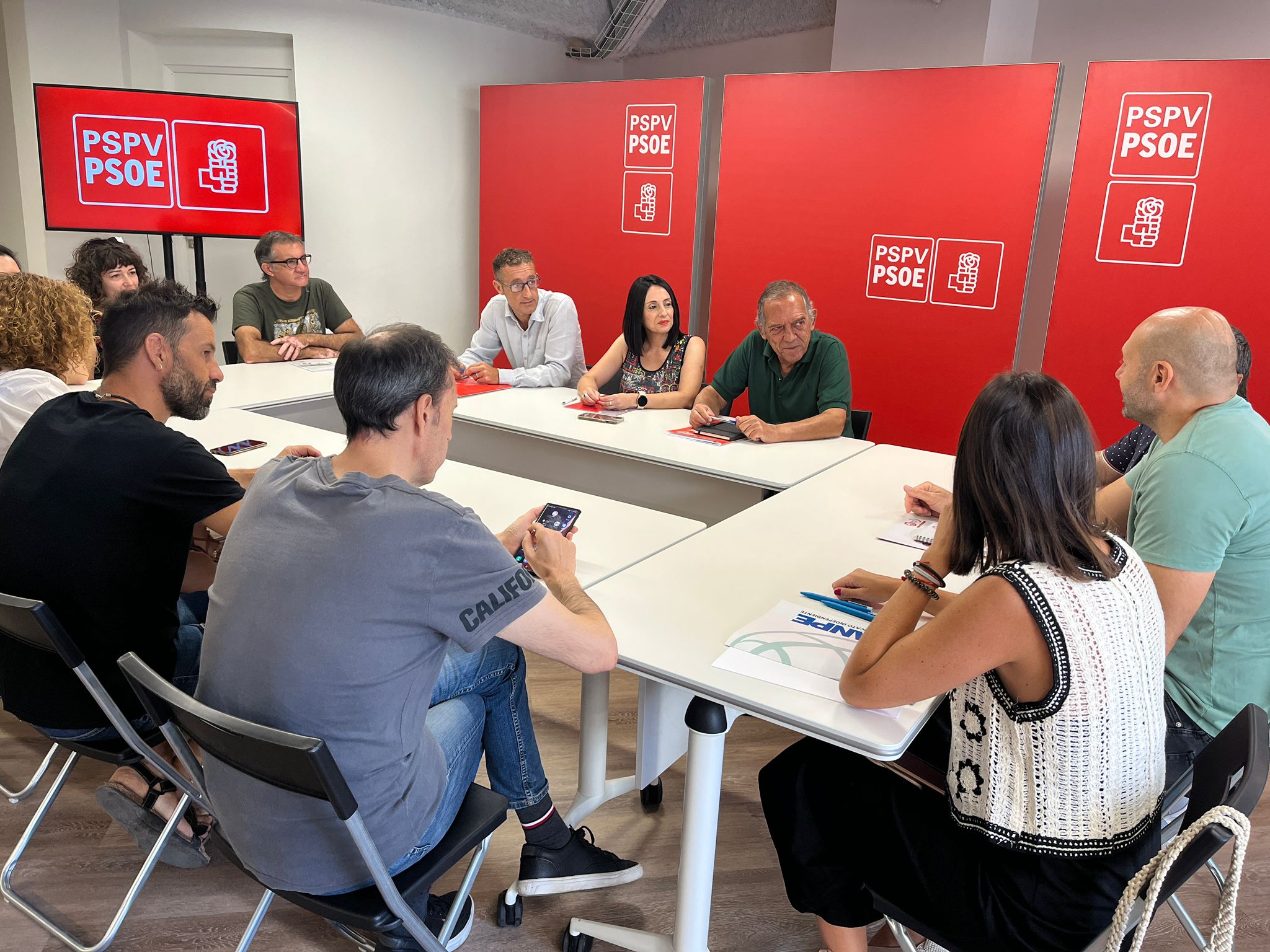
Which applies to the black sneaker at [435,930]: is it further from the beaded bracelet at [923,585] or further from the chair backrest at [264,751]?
the beaded bracelet at [923,585]

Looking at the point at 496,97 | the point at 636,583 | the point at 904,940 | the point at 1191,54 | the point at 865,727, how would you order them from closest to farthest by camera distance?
the point at 865,727, the point at 904,940, the point at 636,583, the point at 1191,54, the point at 496,97

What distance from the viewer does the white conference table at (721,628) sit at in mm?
1427

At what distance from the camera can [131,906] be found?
1.90m


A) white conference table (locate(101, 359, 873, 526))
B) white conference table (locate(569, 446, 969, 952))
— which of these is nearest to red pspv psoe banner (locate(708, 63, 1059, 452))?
white conference table (locate(101, 359, 873, 526))

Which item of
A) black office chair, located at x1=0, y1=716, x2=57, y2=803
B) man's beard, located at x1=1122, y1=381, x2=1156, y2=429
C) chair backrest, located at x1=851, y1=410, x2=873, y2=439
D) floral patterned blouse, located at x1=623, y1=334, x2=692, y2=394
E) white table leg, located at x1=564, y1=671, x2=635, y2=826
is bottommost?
black office chair, located at x1=0, y1=716, x2=57, y2=803

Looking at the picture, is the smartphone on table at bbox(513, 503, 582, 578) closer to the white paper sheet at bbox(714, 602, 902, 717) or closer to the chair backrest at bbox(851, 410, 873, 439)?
the white paper sheet at bbox(714, 602, 902, 717)

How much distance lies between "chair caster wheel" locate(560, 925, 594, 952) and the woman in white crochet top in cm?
68

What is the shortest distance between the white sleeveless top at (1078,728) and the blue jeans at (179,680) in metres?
1.35

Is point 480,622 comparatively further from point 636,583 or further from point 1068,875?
point 1068,875

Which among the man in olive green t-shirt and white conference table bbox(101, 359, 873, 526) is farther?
the man in olive green t-shirt

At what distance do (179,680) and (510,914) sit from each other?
0.85 meters

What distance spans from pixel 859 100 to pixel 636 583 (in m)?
3.65

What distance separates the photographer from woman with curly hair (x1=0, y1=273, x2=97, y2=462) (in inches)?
88.3

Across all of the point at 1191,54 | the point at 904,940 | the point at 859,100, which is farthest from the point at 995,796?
the point at 1191,54
